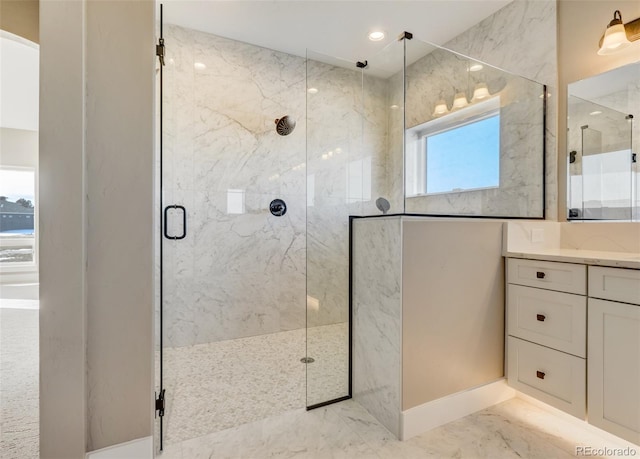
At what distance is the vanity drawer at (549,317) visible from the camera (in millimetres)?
1535

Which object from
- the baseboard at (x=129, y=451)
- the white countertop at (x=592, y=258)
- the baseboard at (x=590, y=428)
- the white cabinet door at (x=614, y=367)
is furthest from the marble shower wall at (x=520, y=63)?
the baseboard at (x=129, y=451)

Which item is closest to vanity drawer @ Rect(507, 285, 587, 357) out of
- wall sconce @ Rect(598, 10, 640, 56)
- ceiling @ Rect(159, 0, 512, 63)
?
wall sconce @ Rect(598, 10, 640, 56)

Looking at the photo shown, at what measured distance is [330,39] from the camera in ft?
9.24

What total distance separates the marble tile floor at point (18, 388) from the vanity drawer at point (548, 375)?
251cm

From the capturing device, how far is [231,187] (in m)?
2.87

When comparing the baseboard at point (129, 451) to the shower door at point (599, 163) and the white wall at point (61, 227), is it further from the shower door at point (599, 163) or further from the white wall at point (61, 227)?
the shower door at point (599, 163)

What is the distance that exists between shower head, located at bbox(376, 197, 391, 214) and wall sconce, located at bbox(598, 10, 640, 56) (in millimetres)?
1526

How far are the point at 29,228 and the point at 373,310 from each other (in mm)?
7223

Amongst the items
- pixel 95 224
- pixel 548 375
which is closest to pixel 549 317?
pixel 548 375

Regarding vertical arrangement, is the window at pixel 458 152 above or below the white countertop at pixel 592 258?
above

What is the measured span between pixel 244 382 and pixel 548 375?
1.79 m

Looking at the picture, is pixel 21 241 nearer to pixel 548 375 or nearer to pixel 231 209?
pixel 231 209

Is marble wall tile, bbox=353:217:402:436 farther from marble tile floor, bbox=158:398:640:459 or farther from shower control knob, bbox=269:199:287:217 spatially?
Answer: shower control knob, bbox=269:199:287:217

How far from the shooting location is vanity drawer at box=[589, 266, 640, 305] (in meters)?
1.34
